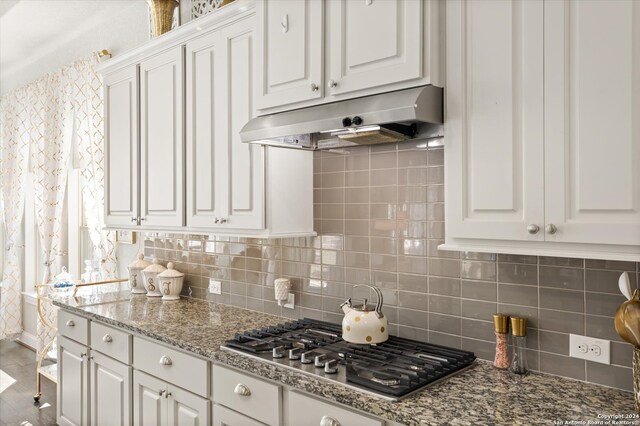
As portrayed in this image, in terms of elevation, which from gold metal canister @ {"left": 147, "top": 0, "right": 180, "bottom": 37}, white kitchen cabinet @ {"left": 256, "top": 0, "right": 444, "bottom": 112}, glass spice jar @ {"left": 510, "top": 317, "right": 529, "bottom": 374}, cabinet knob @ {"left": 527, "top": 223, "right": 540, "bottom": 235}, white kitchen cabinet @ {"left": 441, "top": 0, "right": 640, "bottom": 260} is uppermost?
gold metal canister @ {"left": 147, "top": 0, "right": 180, "bottom": 37}

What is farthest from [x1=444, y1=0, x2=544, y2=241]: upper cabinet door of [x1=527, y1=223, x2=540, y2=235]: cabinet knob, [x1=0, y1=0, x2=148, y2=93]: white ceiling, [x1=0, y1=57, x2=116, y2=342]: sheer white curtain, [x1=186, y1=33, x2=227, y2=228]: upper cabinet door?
[x1=0, y1=57, x2=116, y2=342]: sheer white curtain

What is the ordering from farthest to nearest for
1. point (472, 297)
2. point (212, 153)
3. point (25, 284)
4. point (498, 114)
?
point (25, 284) → point (212, 153) → point (472, 297) → point (498, 114)

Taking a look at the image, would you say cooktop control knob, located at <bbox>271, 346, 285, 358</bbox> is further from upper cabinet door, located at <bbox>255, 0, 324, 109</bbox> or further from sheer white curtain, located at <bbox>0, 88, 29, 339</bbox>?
sheer white curtain, located at <bbox>0, 88, 29, 339</bbox>

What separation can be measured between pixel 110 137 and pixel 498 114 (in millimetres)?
2702

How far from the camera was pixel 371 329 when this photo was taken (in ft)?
6.73

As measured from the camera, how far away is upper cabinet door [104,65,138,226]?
10.4ft

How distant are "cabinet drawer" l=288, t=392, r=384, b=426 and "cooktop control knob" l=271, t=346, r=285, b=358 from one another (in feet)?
0.58

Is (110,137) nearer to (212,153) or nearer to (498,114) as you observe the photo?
(212,153)

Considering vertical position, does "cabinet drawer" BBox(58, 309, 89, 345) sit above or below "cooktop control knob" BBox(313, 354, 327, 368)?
below

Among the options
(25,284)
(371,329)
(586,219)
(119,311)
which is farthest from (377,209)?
(25,284)

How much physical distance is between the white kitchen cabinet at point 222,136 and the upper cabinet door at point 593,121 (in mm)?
1319

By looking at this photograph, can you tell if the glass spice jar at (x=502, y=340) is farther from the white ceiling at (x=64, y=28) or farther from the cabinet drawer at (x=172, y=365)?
the white ceiling at (x=64, y=28)

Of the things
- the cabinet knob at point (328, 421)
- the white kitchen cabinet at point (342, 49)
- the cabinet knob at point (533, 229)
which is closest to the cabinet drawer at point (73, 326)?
the white kitchen cabinet at point (342, 49)

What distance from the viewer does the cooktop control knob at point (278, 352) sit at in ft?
6.34
